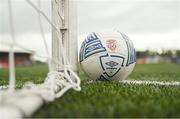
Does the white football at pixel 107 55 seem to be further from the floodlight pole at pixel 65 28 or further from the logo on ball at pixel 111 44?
the floodlight pole at pixel 65 28

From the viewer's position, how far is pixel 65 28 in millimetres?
3820

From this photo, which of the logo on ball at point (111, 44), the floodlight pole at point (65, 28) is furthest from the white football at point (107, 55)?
the floodlight pole at point (65, 28)

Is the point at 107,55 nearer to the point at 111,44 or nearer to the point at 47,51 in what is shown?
the point at 111,44

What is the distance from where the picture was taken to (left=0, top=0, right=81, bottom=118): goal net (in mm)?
2082

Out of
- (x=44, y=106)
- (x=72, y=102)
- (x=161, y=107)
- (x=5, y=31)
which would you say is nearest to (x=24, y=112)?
(x=44, y=106)

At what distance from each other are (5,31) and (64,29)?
32.4 inches

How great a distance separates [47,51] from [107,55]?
116 cm

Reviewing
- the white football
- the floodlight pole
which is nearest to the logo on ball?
the white football

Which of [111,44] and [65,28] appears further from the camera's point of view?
[111,44]

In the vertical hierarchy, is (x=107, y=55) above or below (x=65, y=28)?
below

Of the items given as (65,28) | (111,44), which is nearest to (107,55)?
(111,44)

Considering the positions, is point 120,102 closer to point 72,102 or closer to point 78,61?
point 72,102

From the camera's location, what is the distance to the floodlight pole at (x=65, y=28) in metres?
3.77

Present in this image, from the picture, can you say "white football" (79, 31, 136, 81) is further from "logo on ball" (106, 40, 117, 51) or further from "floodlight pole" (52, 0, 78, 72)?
"floodlight pole" (52, 0, 78, 72)
